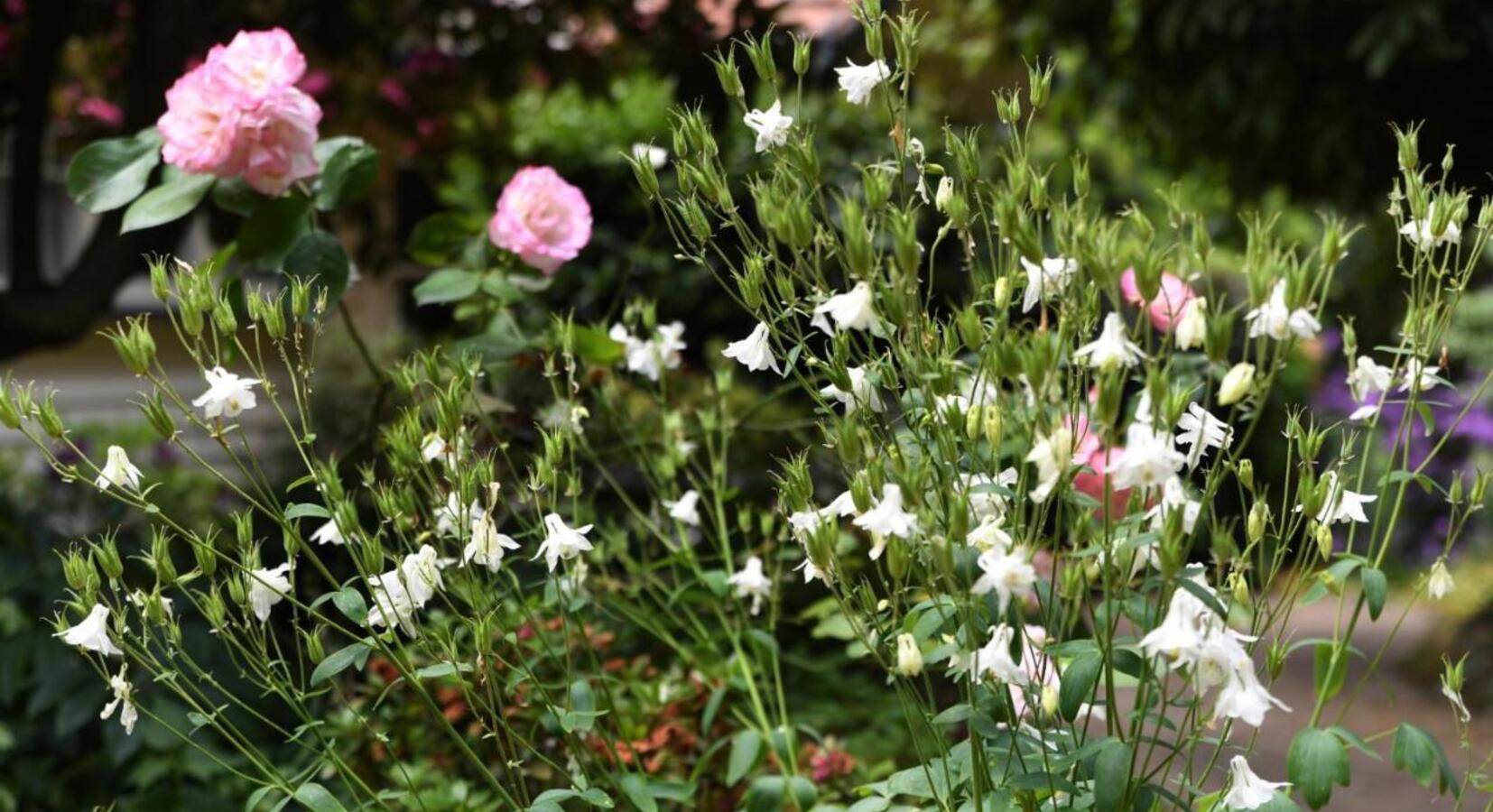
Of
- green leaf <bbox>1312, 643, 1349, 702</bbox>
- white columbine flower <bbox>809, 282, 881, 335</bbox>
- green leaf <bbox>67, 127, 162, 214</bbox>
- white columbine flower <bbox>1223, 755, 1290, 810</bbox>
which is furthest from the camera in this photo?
green leaf <bbox>67, 127, 162, 214</bbox>

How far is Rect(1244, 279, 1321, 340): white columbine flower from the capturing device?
3.62ft

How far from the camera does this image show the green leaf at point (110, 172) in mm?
2381

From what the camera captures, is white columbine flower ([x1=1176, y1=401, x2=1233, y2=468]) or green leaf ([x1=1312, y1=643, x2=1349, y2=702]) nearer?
white columbine flower ([x1=1176, y1=401, x2=1233, y2=468])

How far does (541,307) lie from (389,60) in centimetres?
249

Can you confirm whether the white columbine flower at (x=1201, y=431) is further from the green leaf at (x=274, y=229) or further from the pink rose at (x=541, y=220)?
the green leaf at (x=274, y=229)

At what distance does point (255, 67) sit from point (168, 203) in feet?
0.86

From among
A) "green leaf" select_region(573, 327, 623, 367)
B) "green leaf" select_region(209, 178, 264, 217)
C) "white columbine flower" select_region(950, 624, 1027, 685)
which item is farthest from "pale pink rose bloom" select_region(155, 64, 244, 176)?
"white columbine flower" select_region(950, 624, 1027, 685)

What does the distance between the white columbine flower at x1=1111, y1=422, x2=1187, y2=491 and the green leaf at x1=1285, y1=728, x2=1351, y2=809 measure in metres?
0.35

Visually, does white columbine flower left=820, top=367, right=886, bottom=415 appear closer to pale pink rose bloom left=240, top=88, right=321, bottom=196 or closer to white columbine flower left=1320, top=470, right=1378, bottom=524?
white columbine flower left=1320, top=470, right=1378, bottom=524

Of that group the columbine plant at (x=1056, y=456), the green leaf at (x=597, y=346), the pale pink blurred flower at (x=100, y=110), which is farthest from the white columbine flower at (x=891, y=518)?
the pale pink blurred flower at (x=100, y=110)

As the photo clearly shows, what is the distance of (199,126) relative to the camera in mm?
2207

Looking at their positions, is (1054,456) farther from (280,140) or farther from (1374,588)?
(280,140)

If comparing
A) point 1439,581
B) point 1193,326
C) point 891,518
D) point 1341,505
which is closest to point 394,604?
point 891,518

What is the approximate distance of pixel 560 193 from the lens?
2.44m
